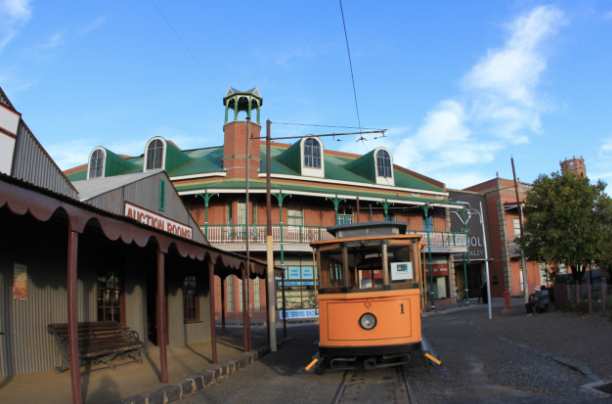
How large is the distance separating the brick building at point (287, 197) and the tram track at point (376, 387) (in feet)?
43.5

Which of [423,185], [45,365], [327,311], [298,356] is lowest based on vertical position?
[298,356]

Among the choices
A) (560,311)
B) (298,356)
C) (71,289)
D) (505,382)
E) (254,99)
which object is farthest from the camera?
(254,99)

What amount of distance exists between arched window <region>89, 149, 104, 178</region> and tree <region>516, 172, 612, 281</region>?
22.6 m

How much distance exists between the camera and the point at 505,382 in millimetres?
7738

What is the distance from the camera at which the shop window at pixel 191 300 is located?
14469mm

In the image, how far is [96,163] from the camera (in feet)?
89.8

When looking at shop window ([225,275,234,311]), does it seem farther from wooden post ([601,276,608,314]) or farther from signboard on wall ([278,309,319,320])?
wooden post ([601,276,608,314])

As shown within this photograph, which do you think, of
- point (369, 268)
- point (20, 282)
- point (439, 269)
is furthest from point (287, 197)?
point (20, 282)

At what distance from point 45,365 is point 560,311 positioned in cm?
1718

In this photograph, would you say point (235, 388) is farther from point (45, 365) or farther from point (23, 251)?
point (23, 251)

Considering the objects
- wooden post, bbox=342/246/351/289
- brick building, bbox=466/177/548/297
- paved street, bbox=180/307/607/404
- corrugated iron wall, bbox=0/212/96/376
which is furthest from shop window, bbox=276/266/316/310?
brick building, bbox=466/177/548/297

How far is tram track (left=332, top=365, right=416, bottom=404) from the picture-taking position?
713cm

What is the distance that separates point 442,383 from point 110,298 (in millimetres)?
7385

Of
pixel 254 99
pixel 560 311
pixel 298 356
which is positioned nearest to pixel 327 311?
pixel 298 356
